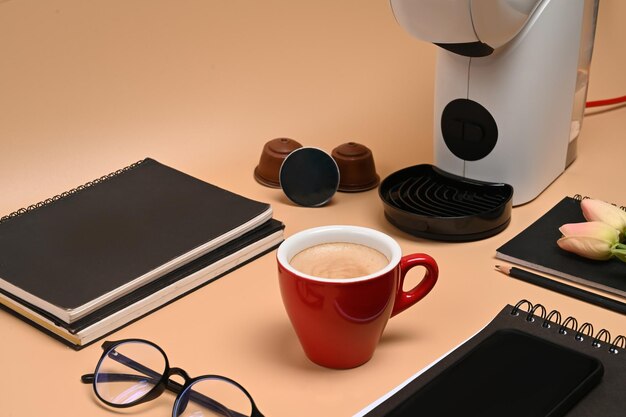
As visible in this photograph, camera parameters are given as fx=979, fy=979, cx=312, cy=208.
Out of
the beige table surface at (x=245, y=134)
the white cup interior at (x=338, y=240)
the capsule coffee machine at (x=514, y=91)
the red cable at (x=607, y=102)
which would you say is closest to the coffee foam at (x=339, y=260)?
the white cup interior at (x=338, y=240)

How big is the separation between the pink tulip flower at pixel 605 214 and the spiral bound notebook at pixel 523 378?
7.0 inches

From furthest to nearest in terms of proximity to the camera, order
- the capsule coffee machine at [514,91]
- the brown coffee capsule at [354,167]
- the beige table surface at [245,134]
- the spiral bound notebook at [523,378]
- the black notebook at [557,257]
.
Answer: the brown coffee capsule at [354,167], the capsule coffee machine at [514,91], the black notebook at [557,257], the beige table surface at [245,134], the spiral bound notebook at [523,378]

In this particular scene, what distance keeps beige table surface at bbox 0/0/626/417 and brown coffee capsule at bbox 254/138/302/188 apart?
0.02 metres

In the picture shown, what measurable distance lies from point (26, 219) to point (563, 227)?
25.4 inches

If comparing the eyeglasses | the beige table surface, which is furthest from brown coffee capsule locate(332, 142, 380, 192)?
the eyeglasses

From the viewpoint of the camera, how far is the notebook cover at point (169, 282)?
102cm

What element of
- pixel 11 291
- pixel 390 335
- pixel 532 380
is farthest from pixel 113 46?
pixel 532 380

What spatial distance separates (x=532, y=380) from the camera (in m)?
0.89

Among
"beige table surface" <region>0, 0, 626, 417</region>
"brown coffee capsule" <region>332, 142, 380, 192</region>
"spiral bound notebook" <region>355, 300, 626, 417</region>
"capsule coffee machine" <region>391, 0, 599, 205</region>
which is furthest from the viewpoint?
"brown coffee capsule" <region>332, 142, 380, 192</region>

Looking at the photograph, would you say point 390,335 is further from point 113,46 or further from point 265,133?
point 113,46

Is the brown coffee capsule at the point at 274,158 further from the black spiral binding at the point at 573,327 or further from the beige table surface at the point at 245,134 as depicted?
the black spiral binding at the point at 573,327

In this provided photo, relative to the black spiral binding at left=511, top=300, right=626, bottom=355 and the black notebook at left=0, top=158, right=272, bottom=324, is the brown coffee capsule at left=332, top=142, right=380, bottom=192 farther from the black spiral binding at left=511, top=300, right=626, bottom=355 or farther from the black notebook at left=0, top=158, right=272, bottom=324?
the black spiral binding at left=511, top=300, right=626, bottom=355

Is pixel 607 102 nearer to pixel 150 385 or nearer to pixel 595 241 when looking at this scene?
pixel 595 241

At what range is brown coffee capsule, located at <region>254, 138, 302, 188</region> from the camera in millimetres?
1342
